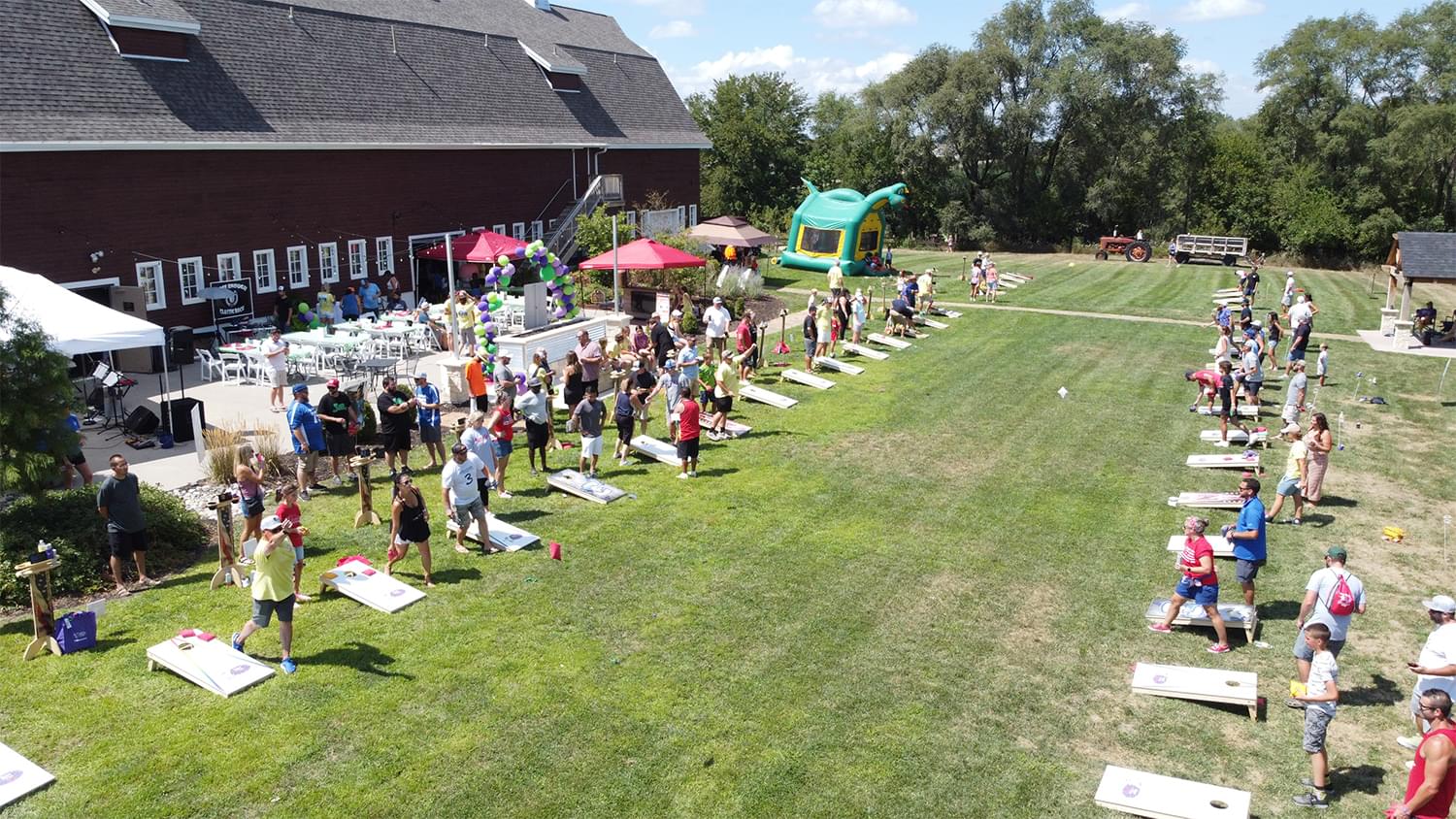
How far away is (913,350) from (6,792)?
885 inches

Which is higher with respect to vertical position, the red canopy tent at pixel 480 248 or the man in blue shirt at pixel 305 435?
the red canopy tent at pixel 480 248

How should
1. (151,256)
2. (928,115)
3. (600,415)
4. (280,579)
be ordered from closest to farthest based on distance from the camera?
(280,579), (600,415), (151,256), (928,115)

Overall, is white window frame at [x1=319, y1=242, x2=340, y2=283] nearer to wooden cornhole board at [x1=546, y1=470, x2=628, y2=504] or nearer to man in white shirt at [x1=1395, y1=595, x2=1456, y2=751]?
wooden cornhole board at [x1=546, y1=470, x2=628, y2=504]

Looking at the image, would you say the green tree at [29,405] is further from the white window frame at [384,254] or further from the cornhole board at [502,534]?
the white window frame at [384,254]

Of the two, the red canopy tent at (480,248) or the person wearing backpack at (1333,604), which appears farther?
the red canopy tent at (480,248)

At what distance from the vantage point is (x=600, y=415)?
16.1 m

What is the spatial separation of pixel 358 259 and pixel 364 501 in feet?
58.6

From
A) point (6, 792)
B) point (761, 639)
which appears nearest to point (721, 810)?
point (761, 639)

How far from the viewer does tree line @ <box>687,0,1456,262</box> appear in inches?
2036

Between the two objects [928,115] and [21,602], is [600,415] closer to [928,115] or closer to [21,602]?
[21,602]

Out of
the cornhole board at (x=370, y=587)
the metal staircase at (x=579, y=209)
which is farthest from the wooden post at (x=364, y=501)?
the metal staircase at (x=579, y=209)

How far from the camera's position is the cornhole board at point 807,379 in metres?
23.2

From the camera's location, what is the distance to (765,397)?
21828 millimetres

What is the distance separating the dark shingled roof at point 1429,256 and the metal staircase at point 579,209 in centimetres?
2398
